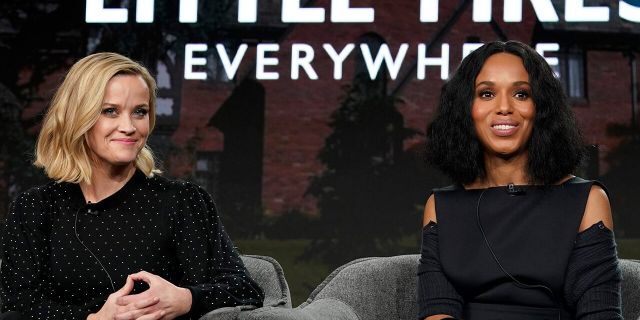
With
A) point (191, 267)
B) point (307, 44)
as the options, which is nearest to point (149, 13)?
point (307, 44)

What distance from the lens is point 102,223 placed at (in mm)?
2316

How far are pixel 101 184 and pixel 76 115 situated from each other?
20 centimetres

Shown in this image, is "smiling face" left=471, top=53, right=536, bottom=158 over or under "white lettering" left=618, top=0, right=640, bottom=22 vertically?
under

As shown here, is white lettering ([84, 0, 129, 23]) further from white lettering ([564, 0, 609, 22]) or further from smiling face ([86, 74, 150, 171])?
smiling face ([86, 74, 150, 171])

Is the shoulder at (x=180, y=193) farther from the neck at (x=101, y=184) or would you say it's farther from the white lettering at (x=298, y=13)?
the white lettering at (x=298, y=13)

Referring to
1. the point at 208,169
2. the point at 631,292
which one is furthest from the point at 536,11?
the point at 631,292

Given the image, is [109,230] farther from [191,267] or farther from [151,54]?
[151,54]

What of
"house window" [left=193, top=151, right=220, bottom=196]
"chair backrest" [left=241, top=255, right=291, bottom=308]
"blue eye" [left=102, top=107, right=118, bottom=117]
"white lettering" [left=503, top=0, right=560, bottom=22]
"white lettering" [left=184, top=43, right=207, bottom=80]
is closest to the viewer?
"blue eye" [left=102, top=107, right=118, bottom=117]

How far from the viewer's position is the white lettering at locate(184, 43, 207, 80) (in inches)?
189

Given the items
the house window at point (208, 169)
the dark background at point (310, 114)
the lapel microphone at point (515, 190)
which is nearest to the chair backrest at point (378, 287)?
the lapel microphone at point (515, 190)

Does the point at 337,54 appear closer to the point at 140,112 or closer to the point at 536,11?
the point at 536,11

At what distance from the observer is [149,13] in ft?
15.9

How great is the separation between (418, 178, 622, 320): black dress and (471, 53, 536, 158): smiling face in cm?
12

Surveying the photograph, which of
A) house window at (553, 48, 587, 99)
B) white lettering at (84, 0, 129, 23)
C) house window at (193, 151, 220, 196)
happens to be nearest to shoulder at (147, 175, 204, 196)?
house window at (193, 151, 220, 196)
